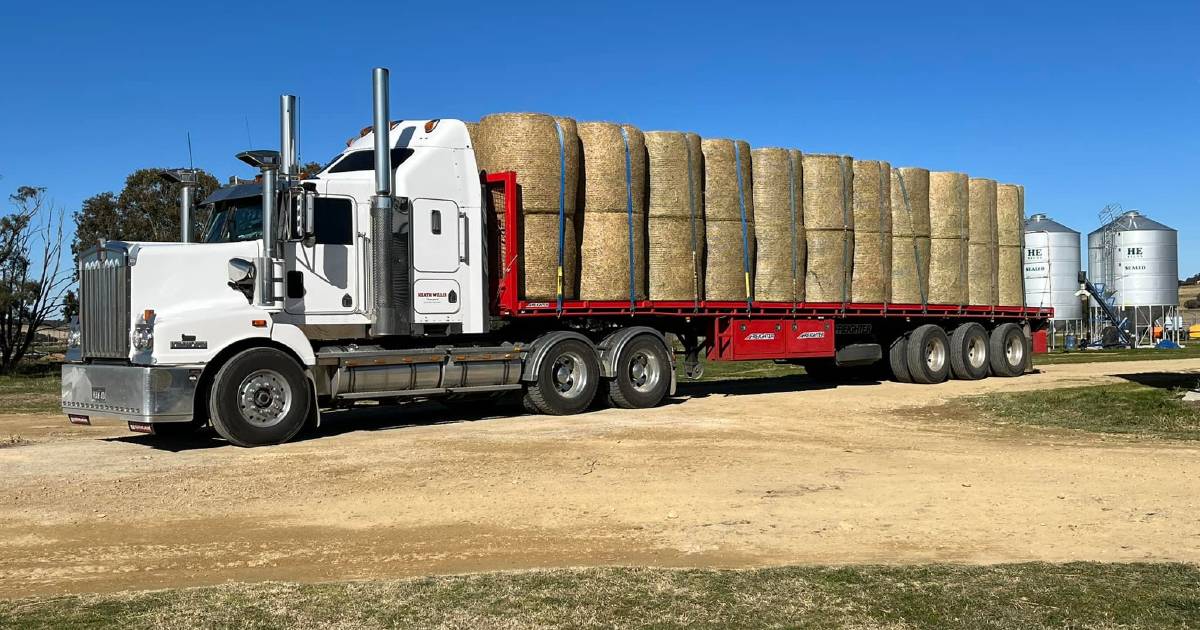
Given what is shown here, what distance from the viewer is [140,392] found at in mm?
12305

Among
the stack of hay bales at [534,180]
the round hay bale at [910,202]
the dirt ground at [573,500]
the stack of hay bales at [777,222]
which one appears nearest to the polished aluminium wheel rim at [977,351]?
the round hay bale at [910,202]

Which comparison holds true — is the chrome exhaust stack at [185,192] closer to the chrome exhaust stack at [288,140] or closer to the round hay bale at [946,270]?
the chrome exhaust stack at [288,140]

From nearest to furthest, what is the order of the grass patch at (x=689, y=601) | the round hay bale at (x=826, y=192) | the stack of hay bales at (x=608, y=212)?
the grass patch at (x=689, y=601)
the stack of hay bales at (x=608, y=212)
the round hay bale at (x=826, y=192)

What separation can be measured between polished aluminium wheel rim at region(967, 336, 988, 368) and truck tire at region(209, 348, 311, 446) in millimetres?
15354

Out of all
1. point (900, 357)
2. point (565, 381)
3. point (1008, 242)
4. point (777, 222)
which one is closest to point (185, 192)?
point (565, 381)

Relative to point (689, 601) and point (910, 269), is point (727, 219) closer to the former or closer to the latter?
point (910, 269)

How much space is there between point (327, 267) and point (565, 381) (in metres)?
4.09

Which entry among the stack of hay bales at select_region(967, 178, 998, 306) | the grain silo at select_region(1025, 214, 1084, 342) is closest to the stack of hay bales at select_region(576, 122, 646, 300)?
the stack of hay bales at select_region(967, 178, 998, 306)

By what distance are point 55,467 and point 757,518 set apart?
7.11m

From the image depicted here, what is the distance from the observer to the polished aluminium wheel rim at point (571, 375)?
16.5m

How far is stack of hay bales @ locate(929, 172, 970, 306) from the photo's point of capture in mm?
22578

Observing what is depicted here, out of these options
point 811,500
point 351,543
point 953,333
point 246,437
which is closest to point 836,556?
point 811,500

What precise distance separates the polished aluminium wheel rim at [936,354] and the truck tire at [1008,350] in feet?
5.99

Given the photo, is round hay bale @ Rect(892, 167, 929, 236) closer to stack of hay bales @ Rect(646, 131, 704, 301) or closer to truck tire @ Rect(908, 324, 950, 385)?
truck tire @ Rect(908, 324, 950, 385)
